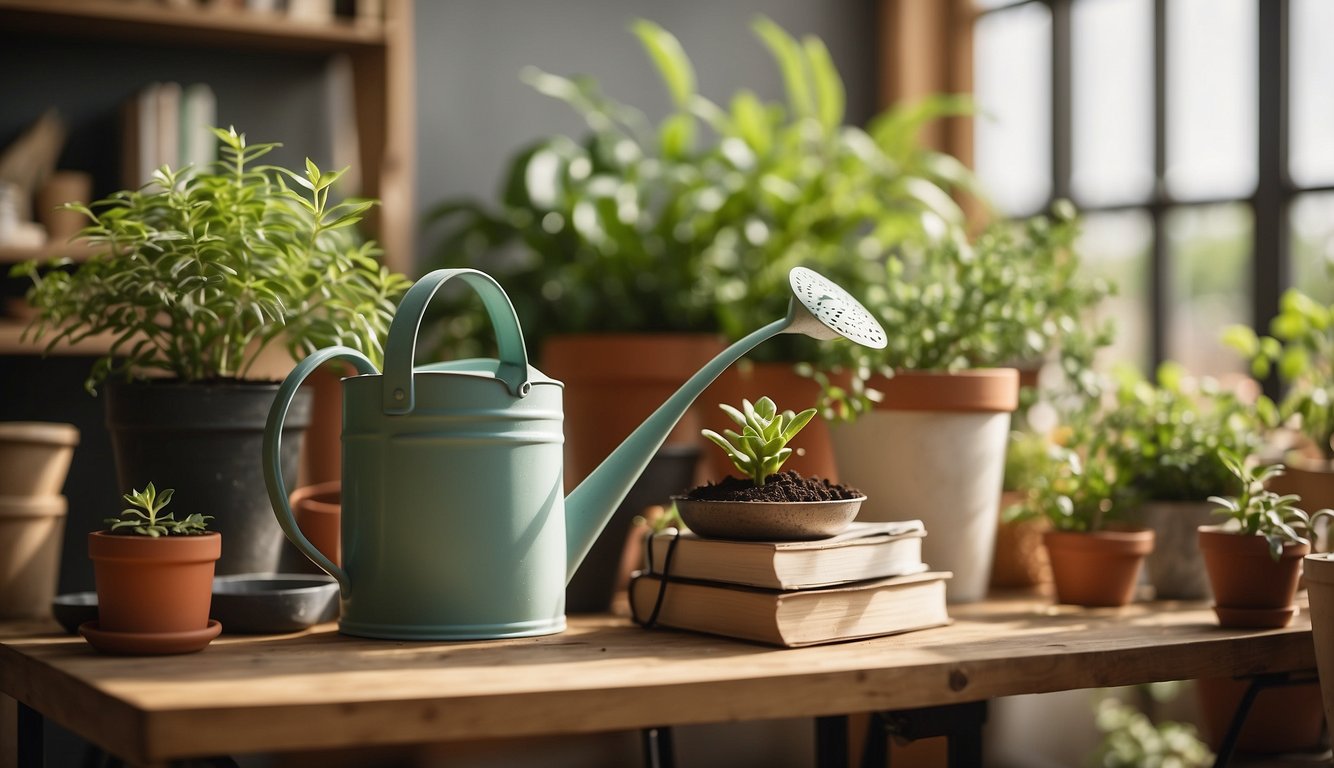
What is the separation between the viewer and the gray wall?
8.50 feet

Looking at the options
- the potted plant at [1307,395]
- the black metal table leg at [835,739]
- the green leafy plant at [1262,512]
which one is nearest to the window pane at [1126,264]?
the potted plant at [1307,395]

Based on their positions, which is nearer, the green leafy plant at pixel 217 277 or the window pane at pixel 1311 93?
the green leafy plant at pixel 217 277

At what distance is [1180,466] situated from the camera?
150cm

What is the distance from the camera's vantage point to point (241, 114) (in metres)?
2.43

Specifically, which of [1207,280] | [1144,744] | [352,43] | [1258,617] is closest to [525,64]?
[352,43]

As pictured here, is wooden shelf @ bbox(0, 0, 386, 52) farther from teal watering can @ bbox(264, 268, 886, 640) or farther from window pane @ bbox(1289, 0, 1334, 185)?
window pane @ bbox(1289, 0, 1334, 185)

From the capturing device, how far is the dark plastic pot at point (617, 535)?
1375 millimetres

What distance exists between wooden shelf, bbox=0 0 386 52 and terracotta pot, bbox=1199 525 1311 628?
5.54 feet

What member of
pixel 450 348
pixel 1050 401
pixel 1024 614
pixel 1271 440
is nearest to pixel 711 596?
pixel 1024 614

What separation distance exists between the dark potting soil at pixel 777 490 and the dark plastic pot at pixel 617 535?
0.21m

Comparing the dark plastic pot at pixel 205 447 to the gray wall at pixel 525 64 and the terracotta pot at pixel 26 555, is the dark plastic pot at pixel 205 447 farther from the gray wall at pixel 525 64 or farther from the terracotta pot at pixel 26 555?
the gray wall at pixel 525 64

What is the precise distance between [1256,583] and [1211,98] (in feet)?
4.95

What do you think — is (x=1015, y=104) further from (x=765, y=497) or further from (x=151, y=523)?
(x=151, y=523)

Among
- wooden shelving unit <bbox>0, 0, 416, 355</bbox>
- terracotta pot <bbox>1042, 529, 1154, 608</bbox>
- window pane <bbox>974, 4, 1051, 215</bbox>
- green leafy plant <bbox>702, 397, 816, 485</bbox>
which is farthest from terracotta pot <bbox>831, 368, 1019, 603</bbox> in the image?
window pane <bbox>974, 4, 1051, 215</bbox>
